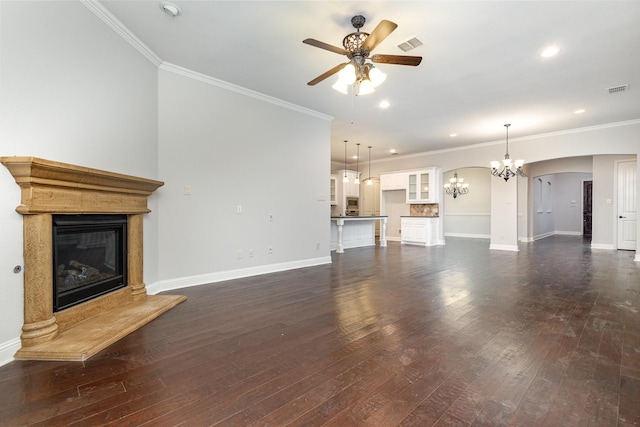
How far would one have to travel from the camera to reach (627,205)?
7.48m

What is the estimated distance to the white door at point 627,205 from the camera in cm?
738

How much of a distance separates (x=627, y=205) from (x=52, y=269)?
1147cm

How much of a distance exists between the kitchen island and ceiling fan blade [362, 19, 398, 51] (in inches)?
198

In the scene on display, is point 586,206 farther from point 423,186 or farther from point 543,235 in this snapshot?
point 423,186

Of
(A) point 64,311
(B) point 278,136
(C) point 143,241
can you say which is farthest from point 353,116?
(A) point 64,311

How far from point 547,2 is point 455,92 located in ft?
6.62

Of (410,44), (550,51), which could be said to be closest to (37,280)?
(410,44)

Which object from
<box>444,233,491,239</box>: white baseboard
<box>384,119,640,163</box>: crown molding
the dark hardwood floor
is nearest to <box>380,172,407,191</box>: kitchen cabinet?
<box>384,119,640,163</box>: crown molding

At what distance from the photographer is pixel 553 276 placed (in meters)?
4.70

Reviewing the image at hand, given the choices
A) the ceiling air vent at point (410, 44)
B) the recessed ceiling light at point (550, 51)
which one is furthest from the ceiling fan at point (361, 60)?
the recessed ceiling light at point (550, 51)

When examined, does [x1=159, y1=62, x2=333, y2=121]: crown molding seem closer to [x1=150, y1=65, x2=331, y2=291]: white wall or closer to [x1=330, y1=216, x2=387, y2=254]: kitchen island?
[x1=150, y1=65, x2=331, y2=291]: white wall

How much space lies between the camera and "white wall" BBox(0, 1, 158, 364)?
2041mm

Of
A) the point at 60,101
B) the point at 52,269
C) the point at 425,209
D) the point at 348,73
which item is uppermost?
the point at 348,73

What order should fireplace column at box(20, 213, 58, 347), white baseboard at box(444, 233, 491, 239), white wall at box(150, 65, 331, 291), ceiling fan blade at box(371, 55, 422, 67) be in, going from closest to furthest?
fireplace column at box(20, 213, 58, 347), ceiling fan blade at box(371, 55, 422, 67), white wall at box(150, 65, 331, 291), white baseboard at box(444, 233, 491, 239)
